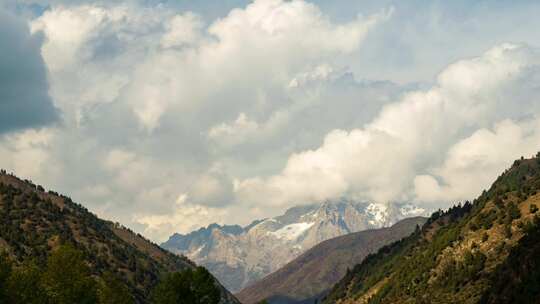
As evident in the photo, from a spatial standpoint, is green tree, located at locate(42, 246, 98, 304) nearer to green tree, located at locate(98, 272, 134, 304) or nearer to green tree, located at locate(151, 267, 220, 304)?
green tree, located at locate(98, 272, 134, 304)

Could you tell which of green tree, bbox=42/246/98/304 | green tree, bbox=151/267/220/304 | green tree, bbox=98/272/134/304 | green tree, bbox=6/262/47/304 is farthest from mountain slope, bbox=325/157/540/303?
green tree, bbox=6/262/47/304

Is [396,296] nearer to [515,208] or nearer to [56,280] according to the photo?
[515,208]

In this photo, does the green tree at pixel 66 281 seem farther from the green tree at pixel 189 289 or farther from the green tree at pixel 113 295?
the green tree at pixel 189 289

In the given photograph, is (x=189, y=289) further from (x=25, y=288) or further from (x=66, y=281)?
(x=25, y=288)

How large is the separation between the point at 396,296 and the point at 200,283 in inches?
3458

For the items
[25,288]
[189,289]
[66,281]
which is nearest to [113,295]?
[66,281]

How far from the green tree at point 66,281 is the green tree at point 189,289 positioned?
1364cm

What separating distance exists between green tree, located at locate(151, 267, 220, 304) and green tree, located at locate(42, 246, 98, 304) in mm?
13642

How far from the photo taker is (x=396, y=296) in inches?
7677

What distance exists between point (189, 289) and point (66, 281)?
2276 centimetres

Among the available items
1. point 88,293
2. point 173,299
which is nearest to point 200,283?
point 173,299

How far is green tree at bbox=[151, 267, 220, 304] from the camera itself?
121 metres

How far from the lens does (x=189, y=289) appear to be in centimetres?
12344

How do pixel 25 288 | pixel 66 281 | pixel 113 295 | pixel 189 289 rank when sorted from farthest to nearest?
pixel 189 289, pixel 113 295, pixel 66 281, pixel 25 288
